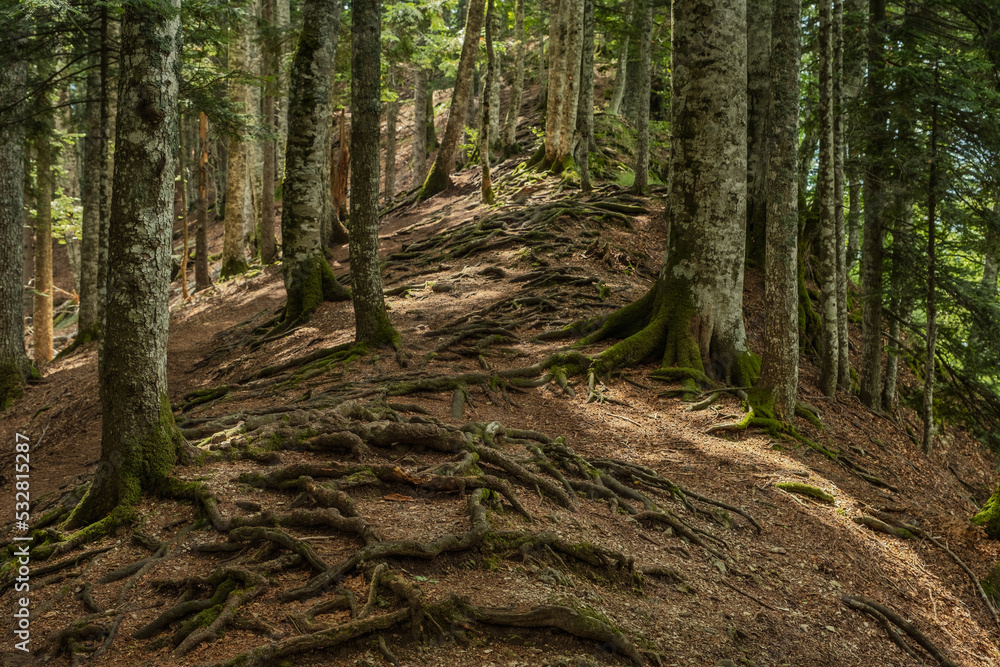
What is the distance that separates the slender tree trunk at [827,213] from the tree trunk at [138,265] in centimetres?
780

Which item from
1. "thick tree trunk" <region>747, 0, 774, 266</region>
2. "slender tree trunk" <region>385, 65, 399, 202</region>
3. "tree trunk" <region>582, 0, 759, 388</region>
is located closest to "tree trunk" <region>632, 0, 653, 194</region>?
"thick tree trunk" <region>747, 0, 774, 266</region>

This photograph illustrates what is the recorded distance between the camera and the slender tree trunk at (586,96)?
622 inches

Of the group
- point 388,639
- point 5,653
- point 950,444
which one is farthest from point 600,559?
point 950,444

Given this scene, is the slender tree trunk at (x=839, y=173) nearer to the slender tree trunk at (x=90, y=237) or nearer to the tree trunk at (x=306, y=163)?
the tree trunk at (x=306, y=163)

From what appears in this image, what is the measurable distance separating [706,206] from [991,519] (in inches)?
189

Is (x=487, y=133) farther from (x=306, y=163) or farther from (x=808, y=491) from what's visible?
(x=808, y=491)

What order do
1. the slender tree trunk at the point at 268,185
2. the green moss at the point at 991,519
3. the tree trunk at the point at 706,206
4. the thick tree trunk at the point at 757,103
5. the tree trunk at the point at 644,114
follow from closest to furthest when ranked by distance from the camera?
the green moss at the point at 991,519, the tree trunk at the point at 706,206, the thick tree trunk at the point at 757,103, the tree trunk at the point at 644,114, the slender tree trunk at the point at 268,185

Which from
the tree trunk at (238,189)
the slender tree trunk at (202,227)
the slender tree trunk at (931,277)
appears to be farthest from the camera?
the tree trunk at (238,189)

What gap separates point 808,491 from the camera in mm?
6828

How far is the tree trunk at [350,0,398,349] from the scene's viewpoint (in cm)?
884

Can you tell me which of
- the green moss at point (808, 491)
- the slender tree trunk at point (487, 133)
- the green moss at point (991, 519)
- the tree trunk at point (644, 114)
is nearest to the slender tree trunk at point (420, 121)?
the slender tree trunk at point (487, 133)

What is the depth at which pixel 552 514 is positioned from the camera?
544 centimetres

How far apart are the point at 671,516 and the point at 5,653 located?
4.83 meters

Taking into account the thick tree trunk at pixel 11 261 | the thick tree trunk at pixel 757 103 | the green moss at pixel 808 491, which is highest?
the thick tree trunk at pixel 757 103
